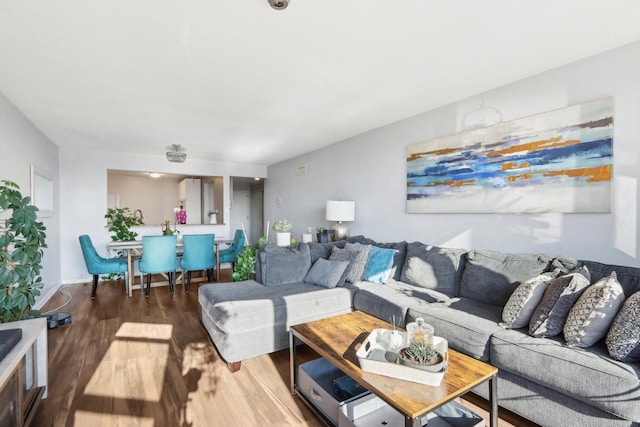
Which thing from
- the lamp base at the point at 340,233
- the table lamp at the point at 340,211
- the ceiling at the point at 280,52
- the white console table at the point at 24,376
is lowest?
the white console table at the point at 24,376

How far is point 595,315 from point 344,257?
6.98 ft

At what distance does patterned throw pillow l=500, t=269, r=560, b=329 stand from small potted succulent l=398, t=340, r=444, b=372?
0.80m

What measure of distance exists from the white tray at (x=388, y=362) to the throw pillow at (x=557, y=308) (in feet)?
2.26

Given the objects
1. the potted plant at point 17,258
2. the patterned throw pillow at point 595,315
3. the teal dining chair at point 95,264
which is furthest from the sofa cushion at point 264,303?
the teal dining chair at point 95,264

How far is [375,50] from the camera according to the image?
2.17 metres

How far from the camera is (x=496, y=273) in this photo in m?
2.50

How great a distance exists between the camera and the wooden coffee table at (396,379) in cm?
126

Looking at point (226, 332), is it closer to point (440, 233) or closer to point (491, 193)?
point (440, 233)

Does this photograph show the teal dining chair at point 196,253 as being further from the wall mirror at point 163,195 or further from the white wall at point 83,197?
the wall mirror at point 163,195

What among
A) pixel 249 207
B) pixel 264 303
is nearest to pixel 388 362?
pixel 264 303

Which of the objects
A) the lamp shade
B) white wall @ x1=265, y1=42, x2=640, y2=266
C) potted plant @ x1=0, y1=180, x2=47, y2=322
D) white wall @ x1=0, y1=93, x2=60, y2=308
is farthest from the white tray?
white wall @ x1=0, y1=93, x2=60, y2=308

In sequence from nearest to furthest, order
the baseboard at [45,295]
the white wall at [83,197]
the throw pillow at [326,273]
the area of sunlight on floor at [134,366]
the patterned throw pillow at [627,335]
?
1. the patterned throw pillow at [627,335]
2. the area of sunlight on floor at [134,366]
3. the throw pillow at [326,273]
4. the baseboard at [45,295]
5. the white wall at [83,197]

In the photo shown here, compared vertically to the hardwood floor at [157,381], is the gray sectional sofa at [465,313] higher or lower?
higher

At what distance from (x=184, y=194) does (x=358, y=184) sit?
5477 mm
